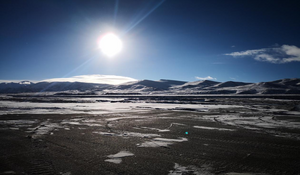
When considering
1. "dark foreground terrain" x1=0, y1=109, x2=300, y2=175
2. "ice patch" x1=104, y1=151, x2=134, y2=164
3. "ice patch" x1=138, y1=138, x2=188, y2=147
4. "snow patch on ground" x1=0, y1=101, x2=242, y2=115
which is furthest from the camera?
"snow patch on ground" x1=0, y1=101, x2=242, y2=115

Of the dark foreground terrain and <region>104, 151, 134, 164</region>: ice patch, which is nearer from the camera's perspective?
the dark foreground terrain

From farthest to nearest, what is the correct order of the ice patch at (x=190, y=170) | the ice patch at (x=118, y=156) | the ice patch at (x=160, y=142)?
the ice patch at (x=160, y=142) → the ice patch at (x=118, y=156) → the ice patch at (x=190, y=170)

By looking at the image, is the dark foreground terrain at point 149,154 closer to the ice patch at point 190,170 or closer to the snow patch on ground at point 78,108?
the ice patch at point 190,170

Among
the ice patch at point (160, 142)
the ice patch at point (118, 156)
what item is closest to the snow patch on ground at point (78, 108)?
the ice patch at point (160, 142)

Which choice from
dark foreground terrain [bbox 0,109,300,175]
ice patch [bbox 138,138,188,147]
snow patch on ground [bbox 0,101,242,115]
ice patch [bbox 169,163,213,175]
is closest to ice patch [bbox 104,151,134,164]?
dark foreground terrain [bbox 0,109,300,175]

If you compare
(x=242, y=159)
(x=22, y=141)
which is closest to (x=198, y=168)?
(x=242, y=159)

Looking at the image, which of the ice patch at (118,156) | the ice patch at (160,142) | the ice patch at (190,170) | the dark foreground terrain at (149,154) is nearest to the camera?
the ice patch at (190,170)

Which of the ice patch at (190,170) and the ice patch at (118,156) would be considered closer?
the ice patch at (190,170)

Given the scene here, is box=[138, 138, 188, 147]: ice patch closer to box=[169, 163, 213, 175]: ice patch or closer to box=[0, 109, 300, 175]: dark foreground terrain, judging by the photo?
box=[0, 109, 300, 175]: dark foreground terrain

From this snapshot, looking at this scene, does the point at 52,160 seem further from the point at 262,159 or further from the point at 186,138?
the point at 262,159

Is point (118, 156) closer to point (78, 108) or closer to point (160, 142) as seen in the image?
point (160, 142)

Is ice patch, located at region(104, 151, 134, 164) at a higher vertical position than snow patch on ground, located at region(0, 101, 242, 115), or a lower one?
higher

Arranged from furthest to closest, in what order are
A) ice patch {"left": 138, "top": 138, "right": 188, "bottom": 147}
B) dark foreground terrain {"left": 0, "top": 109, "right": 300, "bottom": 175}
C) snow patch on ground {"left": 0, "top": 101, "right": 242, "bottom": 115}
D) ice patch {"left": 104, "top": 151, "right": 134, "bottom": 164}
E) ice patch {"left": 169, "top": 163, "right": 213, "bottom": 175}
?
snow patch on ground {"left": 0, "top": 101, "right": 242, "bottom": 115} < ice patch {"left": 138, "top": 138, "right": 188, "bottom": 147} < ice patch {"left": 104, "top": 151, "right": 134, "bottom": 164} < dark foreground terrain {"left": 0, "top": 109, "right": 300, "bottom": 175} < ice patch {"left": 169, "top": 163, "right": 213, "bottom": 175}

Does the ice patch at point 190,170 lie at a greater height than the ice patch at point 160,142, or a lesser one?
greater
